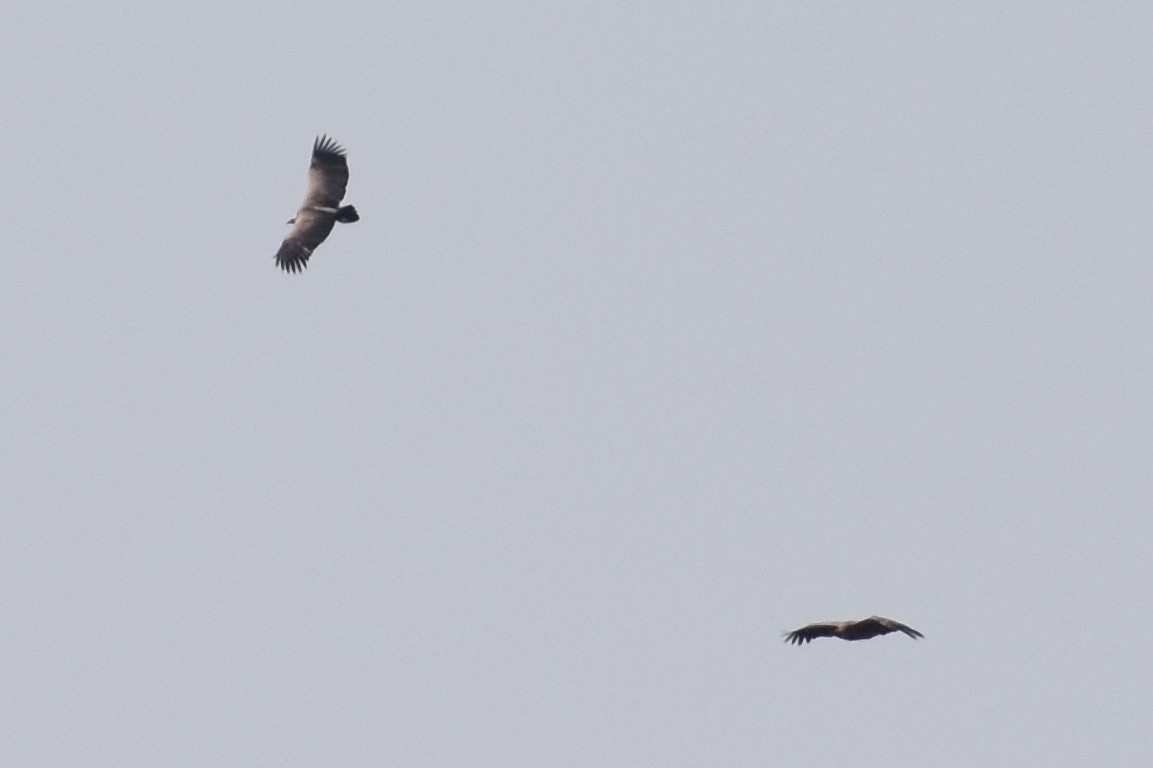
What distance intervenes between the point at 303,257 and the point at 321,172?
3073mm

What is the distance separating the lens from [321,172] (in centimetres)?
6241

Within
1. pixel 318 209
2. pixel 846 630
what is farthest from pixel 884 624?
pixel 318 209

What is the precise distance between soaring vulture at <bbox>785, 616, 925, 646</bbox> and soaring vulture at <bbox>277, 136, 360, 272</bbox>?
18.0 meters

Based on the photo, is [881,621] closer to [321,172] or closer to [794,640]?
[794,640]

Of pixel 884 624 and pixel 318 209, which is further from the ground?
pixel 318 209

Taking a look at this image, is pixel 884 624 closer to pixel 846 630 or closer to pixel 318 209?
pixel 846 630

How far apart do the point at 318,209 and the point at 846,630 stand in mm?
20260

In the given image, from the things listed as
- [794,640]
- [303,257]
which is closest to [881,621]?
[794,640]

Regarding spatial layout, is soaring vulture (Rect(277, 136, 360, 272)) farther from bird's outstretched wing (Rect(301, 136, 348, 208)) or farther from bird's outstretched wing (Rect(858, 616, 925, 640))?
bird's outstretched wing (Rect(858, 616, 925, 640))

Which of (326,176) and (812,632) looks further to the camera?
(326,176)

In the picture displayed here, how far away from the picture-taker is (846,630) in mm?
49094

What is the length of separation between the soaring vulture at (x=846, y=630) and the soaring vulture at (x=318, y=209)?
1799 cm

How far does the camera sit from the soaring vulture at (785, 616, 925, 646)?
47.8m

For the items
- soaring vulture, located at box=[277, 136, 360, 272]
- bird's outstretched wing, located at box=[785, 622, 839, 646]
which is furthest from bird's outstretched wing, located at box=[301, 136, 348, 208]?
bird's outstretched wing, located at box=[785, 622, 839, 646]
